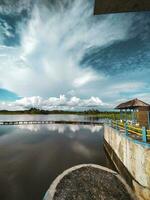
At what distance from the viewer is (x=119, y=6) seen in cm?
286

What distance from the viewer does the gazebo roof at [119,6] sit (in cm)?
271

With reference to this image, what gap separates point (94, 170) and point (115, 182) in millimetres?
1369

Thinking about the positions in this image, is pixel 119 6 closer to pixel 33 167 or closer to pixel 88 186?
pixel 88 186

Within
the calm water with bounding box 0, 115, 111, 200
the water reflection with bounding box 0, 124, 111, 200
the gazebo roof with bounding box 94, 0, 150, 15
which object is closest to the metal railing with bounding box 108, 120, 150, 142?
the calm water with bounding box 0, 115, 111, 200

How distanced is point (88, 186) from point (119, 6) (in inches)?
297

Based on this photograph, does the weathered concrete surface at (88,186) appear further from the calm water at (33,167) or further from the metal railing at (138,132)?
the calm water at (33,167)

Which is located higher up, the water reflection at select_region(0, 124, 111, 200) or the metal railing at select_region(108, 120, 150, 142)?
the metal railing at select_region(108, 120, 150, 142)

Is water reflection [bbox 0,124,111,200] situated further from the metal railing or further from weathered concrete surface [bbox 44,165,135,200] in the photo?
the metal railing

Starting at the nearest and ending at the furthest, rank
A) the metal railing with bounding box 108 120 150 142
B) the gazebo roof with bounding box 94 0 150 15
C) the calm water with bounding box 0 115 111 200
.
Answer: the gazebo roof with bounding box 94 0 150 15 → the metal railing with bounding box 108 120 150 142 → the calm water with bounding box 0 115 111 200

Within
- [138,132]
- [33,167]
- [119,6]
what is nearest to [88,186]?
[138,132]

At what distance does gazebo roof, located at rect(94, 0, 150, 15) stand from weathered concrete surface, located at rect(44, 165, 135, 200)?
711cm

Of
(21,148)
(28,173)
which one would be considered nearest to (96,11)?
(28,173)

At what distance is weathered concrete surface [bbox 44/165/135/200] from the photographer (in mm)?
6215

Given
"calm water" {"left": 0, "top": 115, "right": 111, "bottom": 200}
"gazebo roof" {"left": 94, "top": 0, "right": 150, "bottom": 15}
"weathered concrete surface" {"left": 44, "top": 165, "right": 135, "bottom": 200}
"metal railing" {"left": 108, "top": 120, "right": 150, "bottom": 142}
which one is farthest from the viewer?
"calm water" {"left": 0, "top": 115, "right": 111, "bottom": 200}
